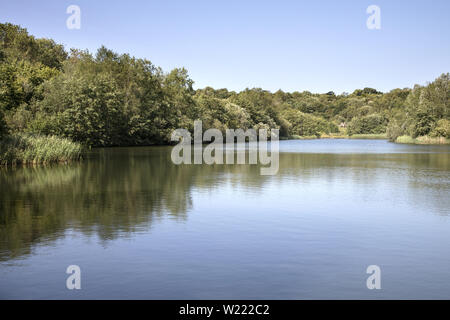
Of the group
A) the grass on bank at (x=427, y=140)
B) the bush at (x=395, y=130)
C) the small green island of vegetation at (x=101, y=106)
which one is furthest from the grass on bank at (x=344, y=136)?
the grass on bank at (x=427, y=140)

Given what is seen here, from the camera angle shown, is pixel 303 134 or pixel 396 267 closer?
pixel 396 267

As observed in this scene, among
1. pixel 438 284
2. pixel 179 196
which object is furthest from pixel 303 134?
pixel 438 284

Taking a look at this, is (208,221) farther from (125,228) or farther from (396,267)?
(396,267)

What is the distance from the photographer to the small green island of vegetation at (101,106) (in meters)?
39.7

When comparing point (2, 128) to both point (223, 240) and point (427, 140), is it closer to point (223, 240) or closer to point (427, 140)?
point (223, 240)

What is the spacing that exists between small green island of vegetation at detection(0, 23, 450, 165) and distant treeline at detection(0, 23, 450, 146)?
0.13 metres

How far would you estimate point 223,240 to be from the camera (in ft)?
39.0

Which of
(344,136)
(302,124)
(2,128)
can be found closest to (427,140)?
(302,124)

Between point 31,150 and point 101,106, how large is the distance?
29.4m

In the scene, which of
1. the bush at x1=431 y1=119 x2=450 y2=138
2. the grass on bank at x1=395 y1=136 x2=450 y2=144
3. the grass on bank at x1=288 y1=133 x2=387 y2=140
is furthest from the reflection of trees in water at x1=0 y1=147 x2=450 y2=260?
the grass on bank at x1=288 y1=133 x2=387 y2=140

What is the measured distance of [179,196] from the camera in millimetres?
19703

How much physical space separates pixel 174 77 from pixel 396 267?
80765mm

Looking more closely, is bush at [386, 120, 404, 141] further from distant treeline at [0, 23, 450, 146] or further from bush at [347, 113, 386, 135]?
bush at [347, 113, 386, 135]

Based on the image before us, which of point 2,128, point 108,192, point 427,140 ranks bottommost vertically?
point 108,192
